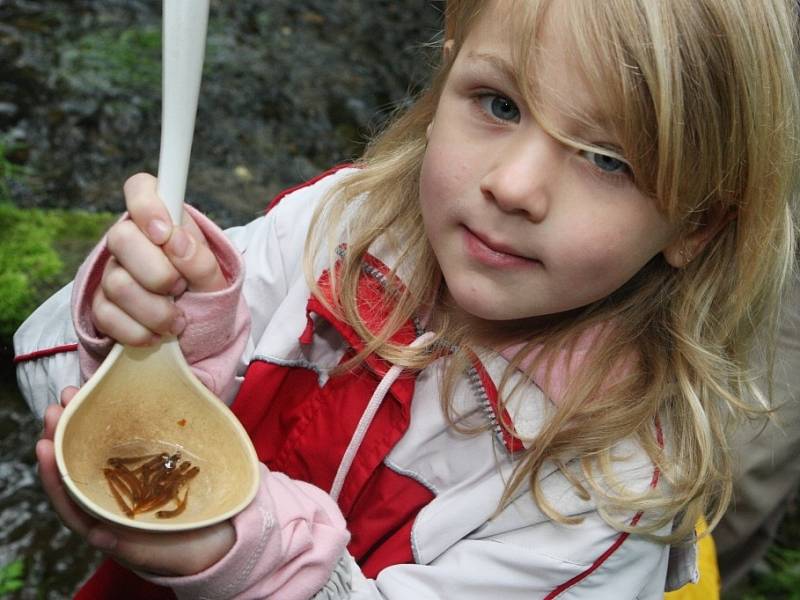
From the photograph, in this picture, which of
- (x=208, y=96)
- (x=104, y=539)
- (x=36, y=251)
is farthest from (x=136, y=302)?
(x=208, y=96)

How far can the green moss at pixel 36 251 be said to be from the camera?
8.22ft

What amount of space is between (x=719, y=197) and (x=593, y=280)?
20 centimetres

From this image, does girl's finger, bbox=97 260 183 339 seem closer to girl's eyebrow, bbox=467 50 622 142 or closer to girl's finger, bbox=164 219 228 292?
girl's finger, bbox=164 219 228 292

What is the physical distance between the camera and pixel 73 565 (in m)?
2.34

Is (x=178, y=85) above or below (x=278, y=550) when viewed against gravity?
above

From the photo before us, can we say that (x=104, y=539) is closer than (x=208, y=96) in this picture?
Yes

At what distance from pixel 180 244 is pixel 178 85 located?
0.19m

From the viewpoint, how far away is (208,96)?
3.61 m

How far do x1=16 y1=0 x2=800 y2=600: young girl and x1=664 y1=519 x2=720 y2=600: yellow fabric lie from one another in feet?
1.48

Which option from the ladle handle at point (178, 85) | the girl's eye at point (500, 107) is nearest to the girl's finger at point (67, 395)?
the ladle handle at point (178, 85)

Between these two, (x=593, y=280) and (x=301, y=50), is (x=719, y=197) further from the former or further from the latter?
(x=301, y=50)

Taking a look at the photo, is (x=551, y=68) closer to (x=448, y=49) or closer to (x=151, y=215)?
(x=448, y=49)

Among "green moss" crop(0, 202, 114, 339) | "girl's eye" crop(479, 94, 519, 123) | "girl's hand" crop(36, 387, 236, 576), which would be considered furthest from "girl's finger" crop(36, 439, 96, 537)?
"green moss" crop(0, 202, 114, 339)

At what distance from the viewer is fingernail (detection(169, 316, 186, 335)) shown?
1.33m
